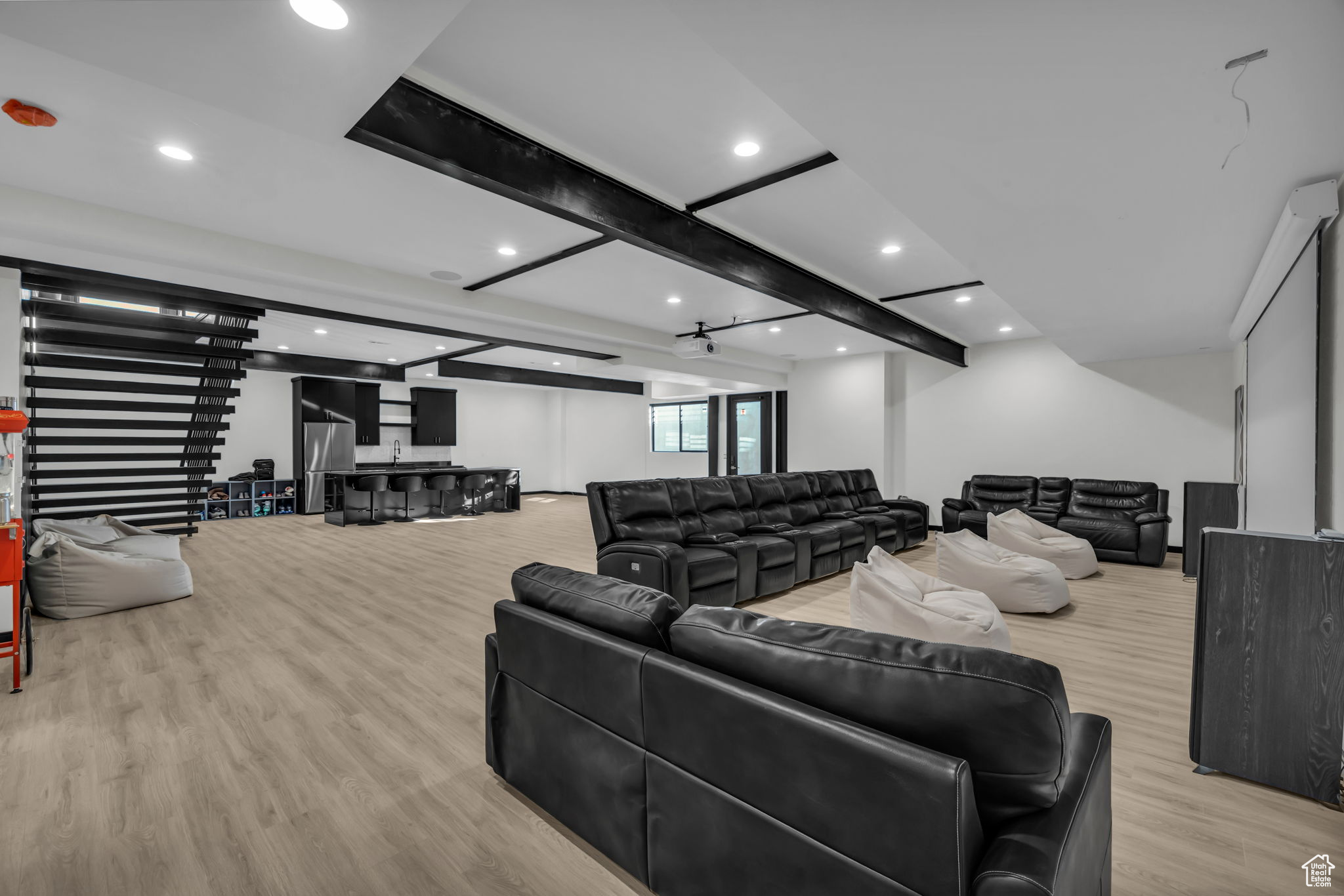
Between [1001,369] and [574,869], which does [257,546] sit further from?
[1001,369]

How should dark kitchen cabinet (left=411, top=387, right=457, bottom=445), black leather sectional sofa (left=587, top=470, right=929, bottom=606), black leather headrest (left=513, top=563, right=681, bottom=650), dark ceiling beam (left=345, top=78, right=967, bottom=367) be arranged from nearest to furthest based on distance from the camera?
black leather headrest (left=513, top=563, right=681, bottom=650), dark ceiling beam (left=345, top=78, right=967, bottom=367), black leather sectional sofa (left=587, top=470, right=929, bottom=606), dark kitchen cabinet (left=411, top=387, right=457, bottom=445)

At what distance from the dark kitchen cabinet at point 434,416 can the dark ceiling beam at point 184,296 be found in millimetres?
5457

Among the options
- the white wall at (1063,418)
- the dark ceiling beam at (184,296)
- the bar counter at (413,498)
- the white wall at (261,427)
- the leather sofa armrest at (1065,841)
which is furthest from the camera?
the white wall at (261,427)

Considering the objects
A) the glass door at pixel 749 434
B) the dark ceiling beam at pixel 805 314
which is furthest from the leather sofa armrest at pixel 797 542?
the glass door at pixel 749 434

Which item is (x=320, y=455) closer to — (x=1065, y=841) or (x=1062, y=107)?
(x=1062, y=107)

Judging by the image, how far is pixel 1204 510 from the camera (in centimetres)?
541

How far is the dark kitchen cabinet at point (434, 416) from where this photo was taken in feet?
39.2

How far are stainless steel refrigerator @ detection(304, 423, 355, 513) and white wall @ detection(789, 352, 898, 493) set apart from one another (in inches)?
312

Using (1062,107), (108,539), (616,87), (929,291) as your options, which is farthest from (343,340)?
(1062,107)

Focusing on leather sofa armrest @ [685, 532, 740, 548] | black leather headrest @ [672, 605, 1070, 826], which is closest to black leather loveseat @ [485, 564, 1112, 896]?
black leather headrest @ [672, 605, 1070, 826]

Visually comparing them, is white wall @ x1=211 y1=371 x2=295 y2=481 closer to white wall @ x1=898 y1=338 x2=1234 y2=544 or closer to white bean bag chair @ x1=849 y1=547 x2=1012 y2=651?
white bean bag chair @ x1=849 y1=547 x2=1012 y2=651

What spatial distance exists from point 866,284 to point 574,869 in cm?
505

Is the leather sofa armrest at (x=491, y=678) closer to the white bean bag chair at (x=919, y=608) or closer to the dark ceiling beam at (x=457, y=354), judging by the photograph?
the white bean bag chair at (x=919, y=608)

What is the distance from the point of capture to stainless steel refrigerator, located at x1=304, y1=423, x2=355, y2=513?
404 inches
